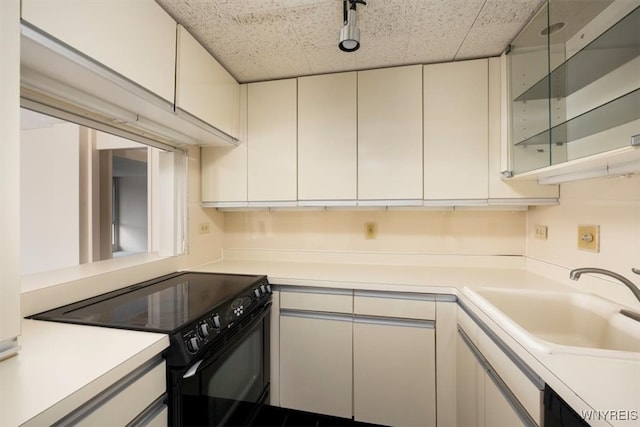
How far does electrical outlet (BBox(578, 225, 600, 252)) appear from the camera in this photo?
1.23 metres

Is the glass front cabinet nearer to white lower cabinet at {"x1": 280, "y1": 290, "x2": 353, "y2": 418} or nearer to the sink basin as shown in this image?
the sink basin

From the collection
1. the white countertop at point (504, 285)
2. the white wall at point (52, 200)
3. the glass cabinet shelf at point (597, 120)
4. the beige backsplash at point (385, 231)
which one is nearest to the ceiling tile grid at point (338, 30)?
the glass cabinet shelf at point (597, 120)

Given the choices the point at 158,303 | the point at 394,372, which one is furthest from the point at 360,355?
the point at 158,303

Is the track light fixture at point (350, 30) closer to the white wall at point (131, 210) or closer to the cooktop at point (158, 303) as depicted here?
the cooktop at point (158, 303)

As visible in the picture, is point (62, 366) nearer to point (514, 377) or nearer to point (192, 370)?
point (192, 370)

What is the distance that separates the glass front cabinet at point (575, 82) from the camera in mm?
905

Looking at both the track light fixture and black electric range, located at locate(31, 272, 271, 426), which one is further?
the track light fixture

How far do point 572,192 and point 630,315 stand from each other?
685 mm

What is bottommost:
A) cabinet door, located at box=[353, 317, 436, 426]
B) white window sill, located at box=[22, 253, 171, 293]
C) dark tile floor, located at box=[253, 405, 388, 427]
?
dark tile floor, located at box=[253, 405, 388, 427]

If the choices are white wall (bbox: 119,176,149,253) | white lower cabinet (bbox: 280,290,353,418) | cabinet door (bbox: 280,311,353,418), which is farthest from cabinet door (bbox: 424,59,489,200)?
white wall (bbox: 119,176,149,253)

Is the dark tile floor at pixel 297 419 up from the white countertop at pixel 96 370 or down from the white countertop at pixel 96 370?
down

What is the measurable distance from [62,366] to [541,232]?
227 cm

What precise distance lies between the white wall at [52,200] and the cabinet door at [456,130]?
271cm

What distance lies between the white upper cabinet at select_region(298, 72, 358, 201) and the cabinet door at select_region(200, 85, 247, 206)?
0.42 metres
